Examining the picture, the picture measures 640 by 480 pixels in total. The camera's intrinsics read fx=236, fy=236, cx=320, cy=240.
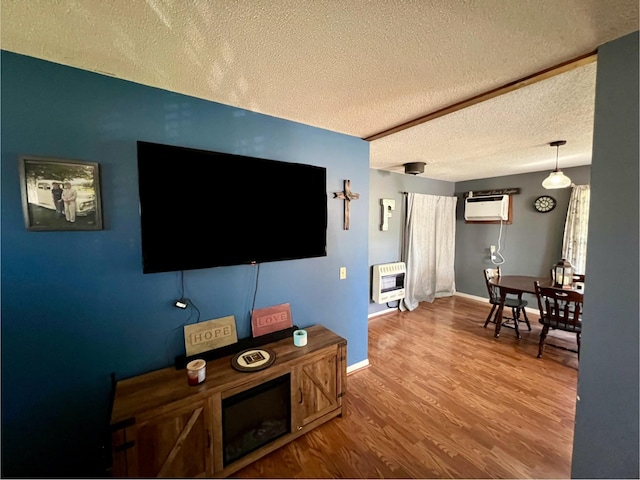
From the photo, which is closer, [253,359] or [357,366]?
[253,359]

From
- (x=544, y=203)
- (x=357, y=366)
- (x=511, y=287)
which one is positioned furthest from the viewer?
(x=544, y=203)

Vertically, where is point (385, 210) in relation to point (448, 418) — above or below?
above

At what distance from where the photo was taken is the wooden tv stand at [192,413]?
114cm

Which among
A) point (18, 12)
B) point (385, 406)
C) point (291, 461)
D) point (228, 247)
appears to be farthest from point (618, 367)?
point (18, 12)

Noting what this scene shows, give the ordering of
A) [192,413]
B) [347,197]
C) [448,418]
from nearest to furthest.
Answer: [192,413], [448,418], [347,197]

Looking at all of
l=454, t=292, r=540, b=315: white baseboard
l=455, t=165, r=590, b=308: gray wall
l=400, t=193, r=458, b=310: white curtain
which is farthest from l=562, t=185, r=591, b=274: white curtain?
l=400, t=193, r=458, b=310: white curtain

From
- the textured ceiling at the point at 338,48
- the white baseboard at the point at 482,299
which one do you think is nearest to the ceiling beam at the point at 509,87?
the textured ceiling at the point at 338,48

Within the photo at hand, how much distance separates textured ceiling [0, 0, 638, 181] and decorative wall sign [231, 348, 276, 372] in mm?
1721

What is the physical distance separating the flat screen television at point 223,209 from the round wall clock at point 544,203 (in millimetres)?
4186

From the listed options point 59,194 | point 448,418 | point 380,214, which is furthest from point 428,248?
point 59,194

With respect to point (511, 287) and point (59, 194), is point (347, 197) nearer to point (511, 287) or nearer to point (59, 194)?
point (59, 194)

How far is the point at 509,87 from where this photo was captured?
1425mm

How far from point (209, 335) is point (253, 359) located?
1.18 feet

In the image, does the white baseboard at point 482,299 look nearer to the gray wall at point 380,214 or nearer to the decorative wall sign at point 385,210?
the gray wall at point 380,214
